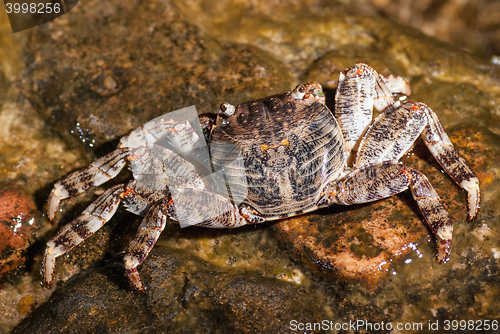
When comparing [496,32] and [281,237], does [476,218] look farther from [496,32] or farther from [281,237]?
[496,32]

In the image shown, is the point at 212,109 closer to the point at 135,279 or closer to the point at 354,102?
the point at 354,102

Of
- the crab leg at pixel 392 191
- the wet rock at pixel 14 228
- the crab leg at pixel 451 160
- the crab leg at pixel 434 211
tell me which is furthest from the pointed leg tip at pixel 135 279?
the crab leg at pixel 451 160

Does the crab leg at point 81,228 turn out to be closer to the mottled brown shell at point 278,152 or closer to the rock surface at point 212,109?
the rock surface at point 212,109

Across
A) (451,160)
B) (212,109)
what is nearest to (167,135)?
(212,109)

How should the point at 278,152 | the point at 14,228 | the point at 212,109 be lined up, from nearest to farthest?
the point at 278,152
the point at 14,228
the point at 212,109

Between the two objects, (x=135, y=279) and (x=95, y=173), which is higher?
(x=95, y=173)

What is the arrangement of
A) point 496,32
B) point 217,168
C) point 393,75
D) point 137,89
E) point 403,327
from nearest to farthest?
1. point 403,327
2. point 217,168
3. point 393,75
4. point 137,89
5. point 496,32

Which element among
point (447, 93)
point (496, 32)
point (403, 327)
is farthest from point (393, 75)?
point (496, 32)
